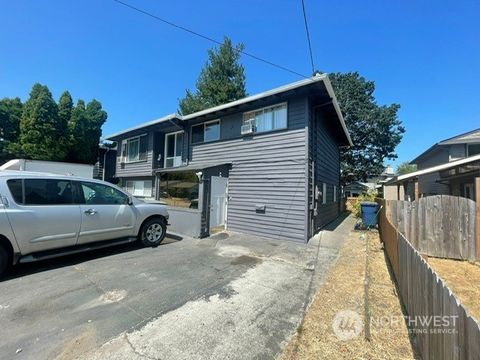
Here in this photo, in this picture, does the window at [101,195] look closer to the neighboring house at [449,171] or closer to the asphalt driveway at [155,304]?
the asphalt driveway at [155,304]

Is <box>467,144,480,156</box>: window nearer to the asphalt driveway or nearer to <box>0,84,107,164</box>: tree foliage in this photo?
the asphalt driveway

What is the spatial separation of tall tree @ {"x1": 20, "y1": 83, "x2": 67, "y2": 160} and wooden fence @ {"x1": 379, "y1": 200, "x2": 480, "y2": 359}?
26628 millimetres

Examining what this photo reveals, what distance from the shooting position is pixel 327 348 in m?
2.95

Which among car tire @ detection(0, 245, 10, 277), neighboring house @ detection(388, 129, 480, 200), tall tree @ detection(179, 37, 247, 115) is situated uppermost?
tall tree @ detection(179, 37, 247, 115)

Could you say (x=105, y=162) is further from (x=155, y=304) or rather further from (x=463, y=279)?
(x=463, y=279)

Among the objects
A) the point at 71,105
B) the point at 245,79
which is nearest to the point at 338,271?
the point at 245,79

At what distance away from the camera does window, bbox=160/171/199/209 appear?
10.2m

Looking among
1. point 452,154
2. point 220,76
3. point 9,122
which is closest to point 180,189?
point 452,154

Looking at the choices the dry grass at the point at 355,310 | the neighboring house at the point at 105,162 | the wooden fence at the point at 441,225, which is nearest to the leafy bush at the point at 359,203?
the wooden fence at the point at 441,225

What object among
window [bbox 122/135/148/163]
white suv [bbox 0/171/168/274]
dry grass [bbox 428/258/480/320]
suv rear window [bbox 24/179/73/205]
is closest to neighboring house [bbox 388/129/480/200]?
dry grass [bbox 428/258/480/320]

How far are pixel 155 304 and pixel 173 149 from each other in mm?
11758

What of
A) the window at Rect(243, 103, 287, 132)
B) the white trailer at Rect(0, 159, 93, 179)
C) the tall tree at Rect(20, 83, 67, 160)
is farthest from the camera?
the tall tree at Rect(20, 83, 67, 160)
